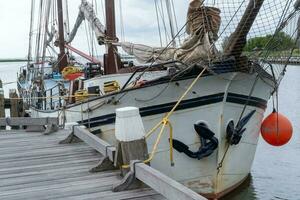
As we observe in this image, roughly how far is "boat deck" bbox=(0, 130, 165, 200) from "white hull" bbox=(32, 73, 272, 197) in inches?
55.9

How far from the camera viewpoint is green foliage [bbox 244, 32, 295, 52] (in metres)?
8.14

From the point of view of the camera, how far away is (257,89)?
9547 millimetres

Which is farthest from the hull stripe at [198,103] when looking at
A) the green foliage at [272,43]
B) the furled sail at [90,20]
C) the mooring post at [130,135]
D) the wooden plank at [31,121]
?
the furled sail at [90,20]

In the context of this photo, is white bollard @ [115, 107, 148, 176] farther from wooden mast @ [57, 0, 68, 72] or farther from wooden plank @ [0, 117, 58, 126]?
wooden mast @ [57, 0, 68, 72]

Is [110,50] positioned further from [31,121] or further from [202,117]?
[202,117]

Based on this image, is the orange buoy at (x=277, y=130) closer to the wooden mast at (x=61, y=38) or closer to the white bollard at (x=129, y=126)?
the white bollard at (x=129, y=126)

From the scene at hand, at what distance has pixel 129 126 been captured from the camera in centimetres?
576

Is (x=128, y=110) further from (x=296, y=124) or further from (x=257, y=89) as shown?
(x=296, y=124)

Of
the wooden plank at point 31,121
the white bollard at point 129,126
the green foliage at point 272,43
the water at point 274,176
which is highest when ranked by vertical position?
the green foliage at point 272,43

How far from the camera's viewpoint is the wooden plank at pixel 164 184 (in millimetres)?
4398

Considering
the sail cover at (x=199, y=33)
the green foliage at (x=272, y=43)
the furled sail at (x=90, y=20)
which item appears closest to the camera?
the green foliage at (x=272, y=43)

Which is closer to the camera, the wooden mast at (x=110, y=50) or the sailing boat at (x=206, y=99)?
the sailing boat at (x=206, y=99)

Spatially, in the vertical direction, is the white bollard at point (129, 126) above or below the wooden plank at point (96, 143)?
above

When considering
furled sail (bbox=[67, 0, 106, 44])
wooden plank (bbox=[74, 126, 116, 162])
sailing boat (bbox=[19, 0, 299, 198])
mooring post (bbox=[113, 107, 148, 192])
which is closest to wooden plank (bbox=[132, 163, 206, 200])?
mooring post (bbox=[113, 107, 148, 192])
